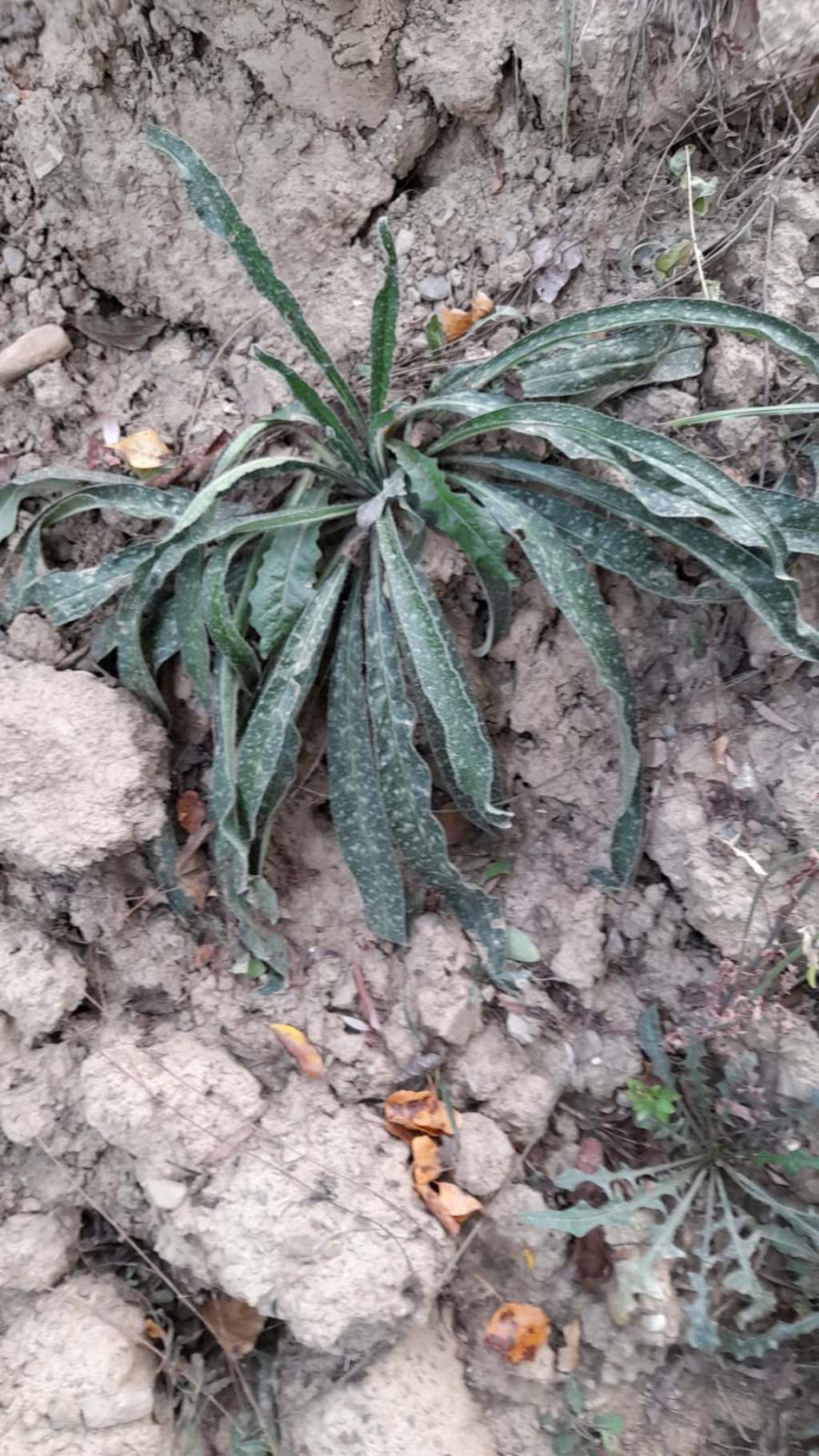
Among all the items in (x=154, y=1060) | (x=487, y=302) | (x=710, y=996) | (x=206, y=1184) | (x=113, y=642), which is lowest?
(x=710, y=996)

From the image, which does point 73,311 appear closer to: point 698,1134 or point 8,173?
point 8,173

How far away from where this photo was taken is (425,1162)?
4.98 feet

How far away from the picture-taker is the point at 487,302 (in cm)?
173

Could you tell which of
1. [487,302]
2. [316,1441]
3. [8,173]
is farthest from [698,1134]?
[8,173]

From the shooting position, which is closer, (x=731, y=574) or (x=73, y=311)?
(x=731, y=574)

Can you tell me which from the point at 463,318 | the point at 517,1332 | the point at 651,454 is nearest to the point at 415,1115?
the point at 517,1332

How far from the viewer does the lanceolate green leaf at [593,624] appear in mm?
A: 1504

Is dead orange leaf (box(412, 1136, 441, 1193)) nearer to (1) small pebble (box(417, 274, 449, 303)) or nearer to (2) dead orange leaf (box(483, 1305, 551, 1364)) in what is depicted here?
(2) dead orange leaf (box(483, 1305, 551, 1364))

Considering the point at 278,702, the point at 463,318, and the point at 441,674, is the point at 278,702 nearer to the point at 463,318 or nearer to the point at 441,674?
the point at 441,674

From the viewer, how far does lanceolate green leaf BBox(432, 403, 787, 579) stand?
139 centimetres

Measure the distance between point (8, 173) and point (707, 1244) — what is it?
226cm

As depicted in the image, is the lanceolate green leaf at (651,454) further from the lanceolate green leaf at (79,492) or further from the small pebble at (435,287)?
the lanceolate green leaf at (79,492)

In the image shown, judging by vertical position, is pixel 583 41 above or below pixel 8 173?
below

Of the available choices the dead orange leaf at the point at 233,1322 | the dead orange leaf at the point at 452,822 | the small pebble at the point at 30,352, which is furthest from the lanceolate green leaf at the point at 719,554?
the dead orange leaf at the point at 233,1322
